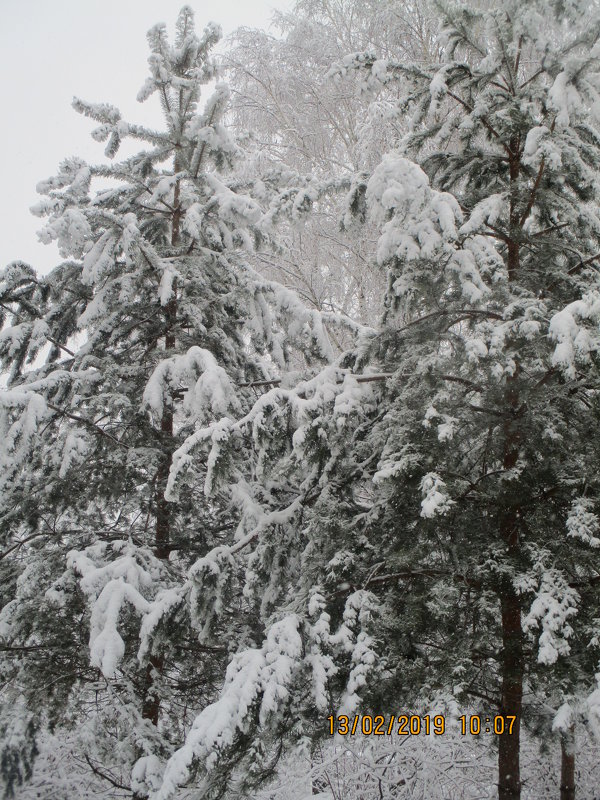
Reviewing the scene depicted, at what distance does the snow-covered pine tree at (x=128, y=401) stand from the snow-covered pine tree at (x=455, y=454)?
934 millimetres

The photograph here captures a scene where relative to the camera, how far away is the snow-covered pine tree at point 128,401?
491cm

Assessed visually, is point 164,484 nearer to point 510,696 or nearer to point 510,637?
point 510,637

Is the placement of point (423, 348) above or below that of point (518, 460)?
above

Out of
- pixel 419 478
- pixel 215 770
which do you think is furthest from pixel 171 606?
pixel 419 478

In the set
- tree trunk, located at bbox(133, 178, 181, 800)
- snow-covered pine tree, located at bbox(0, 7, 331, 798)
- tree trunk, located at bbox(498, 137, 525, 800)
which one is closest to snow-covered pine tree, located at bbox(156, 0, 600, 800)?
tree trunk, located at bbox(498, 137, 525, 800)

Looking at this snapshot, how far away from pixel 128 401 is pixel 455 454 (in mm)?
2754

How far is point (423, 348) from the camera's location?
4.24m

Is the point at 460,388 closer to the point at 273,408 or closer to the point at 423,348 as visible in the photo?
the point at 423,348

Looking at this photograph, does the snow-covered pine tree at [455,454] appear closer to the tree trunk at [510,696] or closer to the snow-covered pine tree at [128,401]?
the tree trunk at [510,696]

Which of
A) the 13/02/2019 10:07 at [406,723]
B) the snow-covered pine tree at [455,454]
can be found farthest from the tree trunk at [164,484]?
the 13/02/2019 10:07 at [406,723]

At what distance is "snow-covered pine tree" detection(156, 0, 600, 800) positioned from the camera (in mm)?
3615

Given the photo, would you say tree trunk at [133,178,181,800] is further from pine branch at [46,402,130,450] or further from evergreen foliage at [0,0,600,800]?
pine branch at [46,402,130,450]

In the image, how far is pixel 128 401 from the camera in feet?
17.2

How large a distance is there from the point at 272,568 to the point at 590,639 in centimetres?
233
